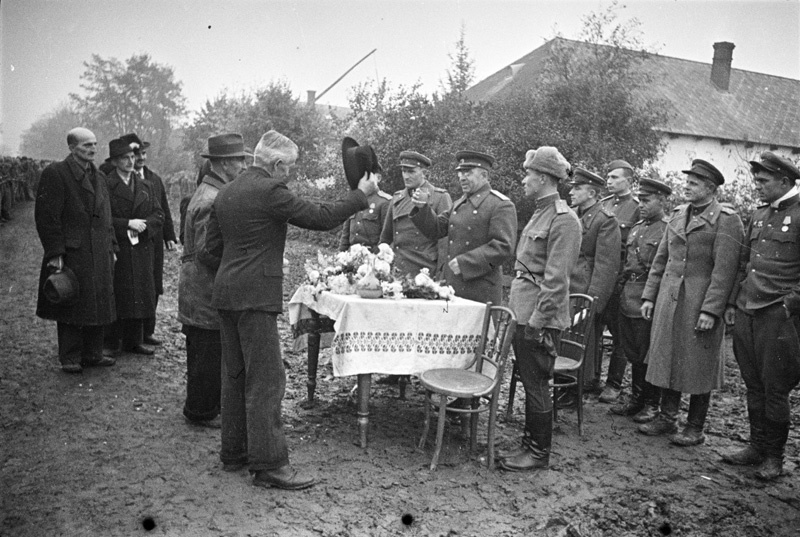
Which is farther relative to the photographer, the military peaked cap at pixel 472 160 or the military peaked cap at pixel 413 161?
the military peaked cap at pixel 413 161

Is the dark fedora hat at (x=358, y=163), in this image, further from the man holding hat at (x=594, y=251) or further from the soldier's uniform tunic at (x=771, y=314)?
the soldier's uniform tunic at (x=771, y=314)

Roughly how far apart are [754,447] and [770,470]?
0.91 feet

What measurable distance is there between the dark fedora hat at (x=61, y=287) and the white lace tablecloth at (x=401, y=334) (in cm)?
279

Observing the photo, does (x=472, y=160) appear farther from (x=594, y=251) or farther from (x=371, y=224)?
(x=371, y=224)

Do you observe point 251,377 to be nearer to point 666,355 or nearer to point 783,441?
point 666,355

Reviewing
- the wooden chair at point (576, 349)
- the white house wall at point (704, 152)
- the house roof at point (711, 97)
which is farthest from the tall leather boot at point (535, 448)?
the white house wall at point (704, 152)

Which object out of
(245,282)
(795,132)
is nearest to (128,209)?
(245,282)

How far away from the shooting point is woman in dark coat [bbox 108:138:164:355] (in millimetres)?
6875

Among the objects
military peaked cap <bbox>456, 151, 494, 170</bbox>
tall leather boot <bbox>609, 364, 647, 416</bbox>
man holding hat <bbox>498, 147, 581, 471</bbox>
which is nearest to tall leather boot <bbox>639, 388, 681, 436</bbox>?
tall leather boot <bbox>609, 364, 647, 416</bbox>

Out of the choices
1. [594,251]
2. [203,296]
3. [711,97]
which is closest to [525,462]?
[594,251]

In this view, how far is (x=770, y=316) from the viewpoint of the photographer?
4.67 m

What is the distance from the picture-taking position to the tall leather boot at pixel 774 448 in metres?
4.65

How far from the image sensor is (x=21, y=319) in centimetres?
856

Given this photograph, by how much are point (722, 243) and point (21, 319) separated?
8.70m
